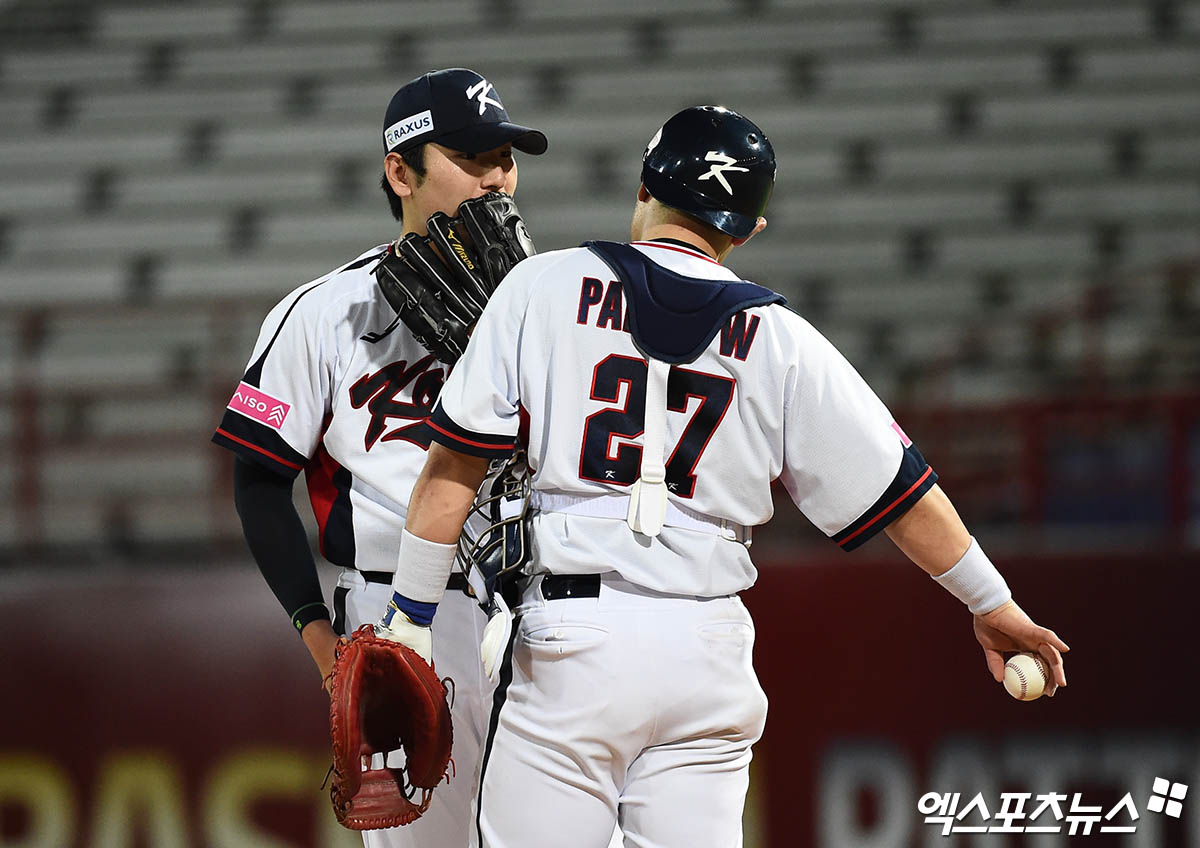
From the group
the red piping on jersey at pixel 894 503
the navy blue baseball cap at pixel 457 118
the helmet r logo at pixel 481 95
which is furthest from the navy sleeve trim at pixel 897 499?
the helmet r logo at pixel 481 95

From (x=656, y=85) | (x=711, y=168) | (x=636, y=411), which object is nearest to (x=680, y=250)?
(x=711, y=168)

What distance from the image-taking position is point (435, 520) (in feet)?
6.74

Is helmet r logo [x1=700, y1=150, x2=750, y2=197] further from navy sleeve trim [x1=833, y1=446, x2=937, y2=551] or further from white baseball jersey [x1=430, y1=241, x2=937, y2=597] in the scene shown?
navy sleeve trim [x1=833, y1=446, x2=937, y2=551]

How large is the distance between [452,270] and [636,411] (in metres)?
0.56

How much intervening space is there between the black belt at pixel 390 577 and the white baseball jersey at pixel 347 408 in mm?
20

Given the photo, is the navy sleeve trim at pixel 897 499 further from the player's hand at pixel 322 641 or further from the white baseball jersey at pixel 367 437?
the player's hand at pixel 322 641

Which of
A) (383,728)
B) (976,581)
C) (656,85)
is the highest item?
(656,85)

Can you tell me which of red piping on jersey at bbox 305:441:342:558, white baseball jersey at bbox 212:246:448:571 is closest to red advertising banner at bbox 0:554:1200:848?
red piping on jersey at bbox 305:441:342:558

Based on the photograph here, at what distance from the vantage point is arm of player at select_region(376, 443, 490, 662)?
205 cm

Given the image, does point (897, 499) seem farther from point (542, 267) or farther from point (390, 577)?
point (390, 577)

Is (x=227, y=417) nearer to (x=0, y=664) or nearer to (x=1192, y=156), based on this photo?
(x=0, y=664)

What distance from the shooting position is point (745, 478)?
2.07 m

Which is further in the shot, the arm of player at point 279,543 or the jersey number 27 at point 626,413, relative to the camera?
the arm of player at point 279,543

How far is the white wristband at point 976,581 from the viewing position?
217cm
